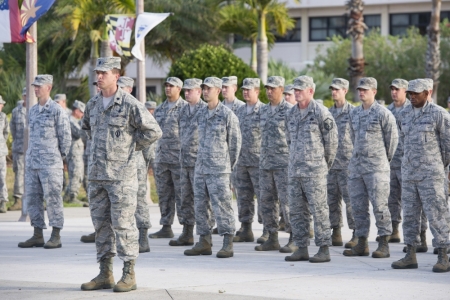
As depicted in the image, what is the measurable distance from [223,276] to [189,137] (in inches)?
124

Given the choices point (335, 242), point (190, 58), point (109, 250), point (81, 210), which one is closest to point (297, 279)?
point (109, 250)

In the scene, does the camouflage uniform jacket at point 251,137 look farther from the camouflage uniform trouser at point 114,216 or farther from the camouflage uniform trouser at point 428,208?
the camouflage uniform trouser at point 114,216

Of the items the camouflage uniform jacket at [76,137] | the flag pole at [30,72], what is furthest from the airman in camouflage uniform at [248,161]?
the camouflage uniform jacket at [76,137]

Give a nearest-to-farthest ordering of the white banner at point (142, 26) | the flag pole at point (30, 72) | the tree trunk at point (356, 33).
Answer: the flag pole at point (30, 72) → the white banner at point (142, 26) → the tree trunk at point (356, 33)

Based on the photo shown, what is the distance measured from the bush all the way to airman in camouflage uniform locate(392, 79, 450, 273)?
11980mm

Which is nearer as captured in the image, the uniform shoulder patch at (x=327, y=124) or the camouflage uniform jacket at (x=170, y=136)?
the uniform shoulder patch at (x=327, y=124)

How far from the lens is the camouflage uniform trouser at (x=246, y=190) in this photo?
44.4ft

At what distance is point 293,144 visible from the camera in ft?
38.1

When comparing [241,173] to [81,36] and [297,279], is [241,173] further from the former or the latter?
[81,36]

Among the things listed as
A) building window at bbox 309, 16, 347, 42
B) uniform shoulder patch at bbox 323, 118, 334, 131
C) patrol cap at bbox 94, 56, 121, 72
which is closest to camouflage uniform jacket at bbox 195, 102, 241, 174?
uniform shoulder patch at bbox 323, 118, 334, 131

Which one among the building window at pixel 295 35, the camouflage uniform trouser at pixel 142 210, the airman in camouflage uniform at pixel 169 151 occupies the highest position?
the building window at pixel 295 35

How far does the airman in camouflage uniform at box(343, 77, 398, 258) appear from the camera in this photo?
1197cm

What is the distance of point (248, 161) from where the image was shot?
13.5 meters

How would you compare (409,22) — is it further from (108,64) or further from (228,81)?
(108,64)
